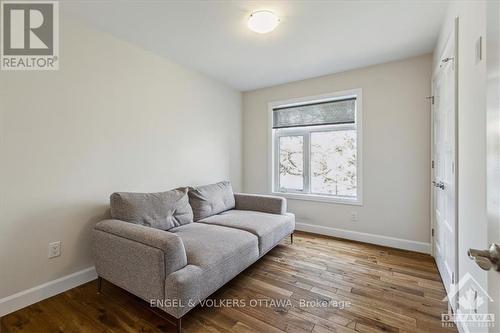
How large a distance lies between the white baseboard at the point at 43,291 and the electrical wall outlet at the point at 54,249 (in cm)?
22

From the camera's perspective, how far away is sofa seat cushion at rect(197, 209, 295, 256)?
7.67 feet

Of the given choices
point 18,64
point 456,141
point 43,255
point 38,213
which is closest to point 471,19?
point 456,141

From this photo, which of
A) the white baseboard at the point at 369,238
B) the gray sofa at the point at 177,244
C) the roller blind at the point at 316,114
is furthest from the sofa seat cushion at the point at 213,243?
the roller blind at the point at 316,114

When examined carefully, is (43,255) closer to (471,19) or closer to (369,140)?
(471,19)

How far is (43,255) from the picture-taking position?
1.84 metres

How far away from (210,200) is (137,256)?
4.29 ft

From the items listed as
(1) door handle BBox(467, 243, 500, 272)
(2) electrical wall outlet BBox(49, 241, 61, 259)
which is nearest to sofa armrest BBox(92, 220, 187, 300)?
(2) electrical wall outlet BBox(49, 241, 61, 259)

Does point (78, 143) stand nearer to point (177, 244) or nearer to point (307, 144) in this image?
point (177, 244)

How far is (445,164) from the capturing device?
6.63 ft

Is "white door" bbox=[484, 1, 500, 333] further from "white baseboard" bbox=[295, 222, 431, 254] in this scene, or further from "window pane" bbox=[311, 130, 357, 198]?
"window pane" bbox=[311, 130, 357, 198]

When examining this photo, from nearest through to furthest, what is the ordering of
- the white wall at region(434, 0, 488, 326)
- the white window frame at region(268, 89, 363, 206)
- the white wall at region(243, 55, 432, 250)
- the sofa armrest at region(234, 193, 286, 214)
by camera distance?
the white wall at region(434, 0, 488, 326), the white wall at region(243, 55, 432, 250), the sofa armrest at region(234, 193, 286, 214), the white window frame at region(268, 89, 363, 206)

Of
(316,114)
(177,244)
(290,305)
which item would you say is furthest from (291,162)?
(177,244)

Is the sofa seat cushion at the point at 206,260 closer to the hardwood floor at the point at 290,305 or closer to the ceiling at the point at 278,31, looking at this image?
the hardwood floor at the point at 290,305

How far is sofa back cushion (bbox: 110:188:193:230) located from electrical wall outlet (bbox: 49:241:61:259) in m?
0.47
